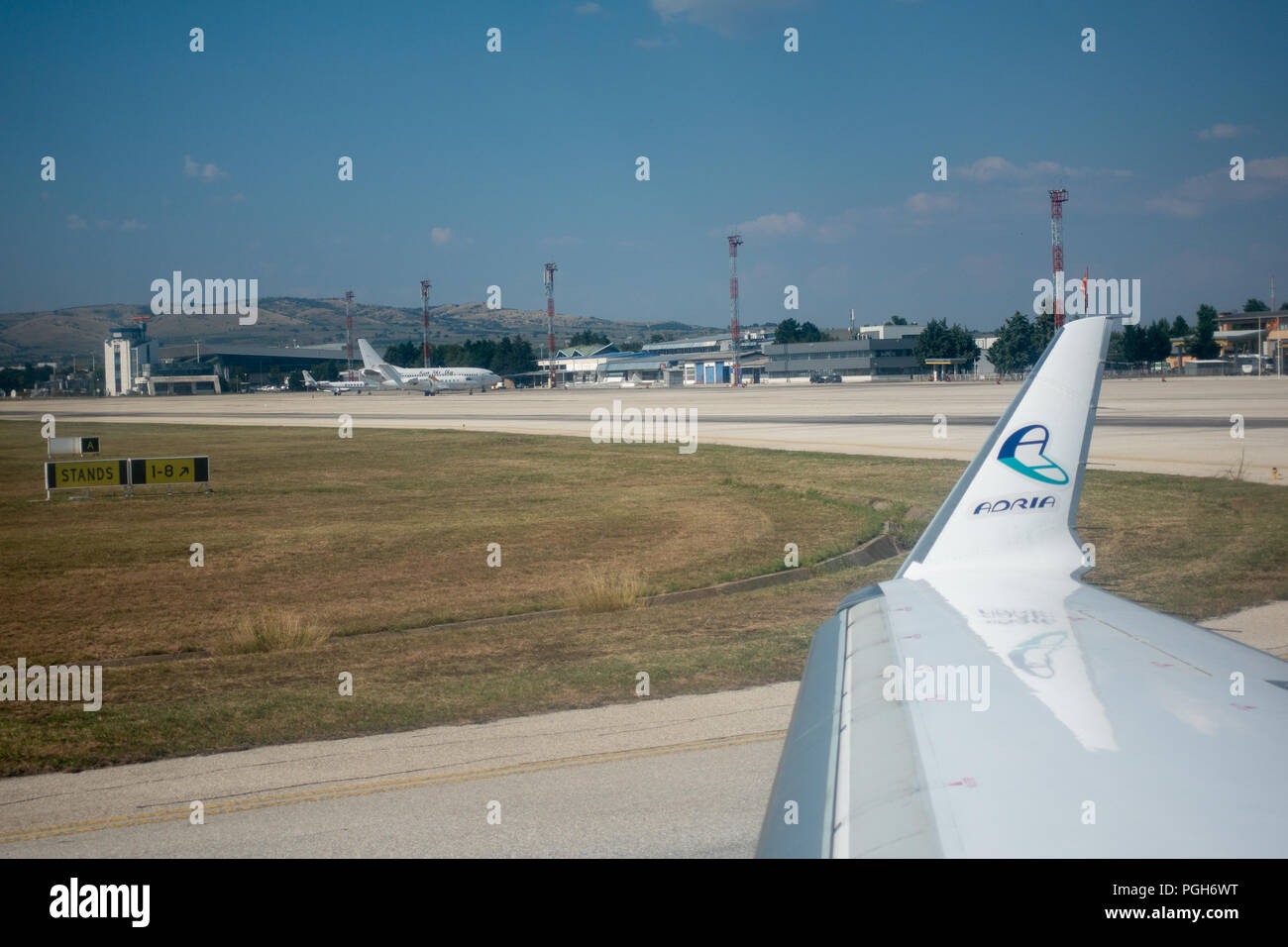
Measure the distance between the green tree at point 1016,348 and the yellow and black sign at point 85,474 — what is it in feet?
418

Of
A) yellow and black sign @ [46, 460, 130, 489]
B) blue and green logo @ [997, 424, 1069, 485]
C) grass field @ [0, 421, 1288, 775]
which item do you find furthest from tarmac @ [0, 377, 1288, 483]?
yellow and black sign @ [46, 460, 130, 489]

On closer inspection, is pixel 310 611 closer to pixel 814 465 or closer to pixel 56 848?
pixel 56 848

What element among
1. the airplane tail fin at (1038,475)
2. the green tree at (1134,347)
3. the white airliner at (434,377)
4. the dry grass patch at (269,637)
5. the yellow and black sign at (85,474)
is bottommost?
the dry grass patch at (269,637)

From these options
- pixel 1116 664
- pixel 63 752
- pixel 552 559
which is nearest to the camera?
pixel 1116 664

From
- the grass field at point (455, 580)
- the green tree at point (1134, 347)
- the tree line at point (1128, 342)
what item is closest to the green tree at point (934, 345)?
the tree line at point (1128, 342)

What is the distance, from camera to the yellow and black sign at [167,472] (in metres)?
28.4

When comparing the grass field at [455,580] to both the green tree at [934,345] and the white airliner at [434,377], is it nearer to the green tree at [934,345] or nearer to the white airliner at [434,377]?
the white airliner at [434,377]

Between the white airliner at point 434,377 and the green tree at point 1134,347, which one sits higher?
the green tree at point 1134,347

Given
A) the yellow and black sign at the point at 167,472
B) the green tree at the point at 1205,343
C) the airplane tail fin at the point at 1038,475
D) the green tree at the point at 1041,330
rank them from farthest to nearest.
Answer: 1. the green tree at the point at 1205,343
2. the green tree at the point at 1041,330
3. the yellow and black sign at the point at 167,472
4. the airplane tail fin at the point at 1038,475

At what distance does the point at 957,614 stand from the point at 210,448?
158ft

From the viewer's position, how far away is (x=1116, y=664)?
357cm
